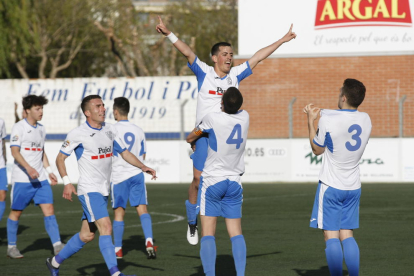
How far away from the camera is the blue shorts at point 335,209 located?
746 centimetres

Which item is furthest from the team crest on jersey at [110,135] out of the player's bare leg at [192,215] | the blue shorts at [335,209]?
the blue shorts at [335,209]

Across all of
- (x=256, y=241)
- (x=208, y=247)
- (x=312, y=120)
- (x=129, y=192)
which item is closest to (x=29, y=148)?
(x=129, y=192)

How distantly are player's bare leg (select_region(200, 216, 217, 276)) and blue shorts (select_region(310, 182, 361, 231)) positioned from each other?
3.35 feet

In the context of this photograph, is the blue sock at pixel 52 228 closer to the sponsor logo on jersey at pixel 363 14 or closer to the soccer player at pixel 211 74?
the soccer player at pixel 211 74

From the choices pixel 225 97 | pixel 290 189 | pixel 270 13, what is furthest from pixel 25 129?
pixel 270 13

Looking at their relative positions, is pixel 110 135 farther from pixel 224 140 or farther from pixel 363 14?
pixel 363 14

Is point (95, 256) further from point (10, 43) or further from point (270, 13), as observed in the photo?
point (10, 43)

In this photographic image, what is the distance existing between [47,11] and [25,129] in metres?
36.1

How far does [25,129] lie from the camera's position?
1075 centimetres

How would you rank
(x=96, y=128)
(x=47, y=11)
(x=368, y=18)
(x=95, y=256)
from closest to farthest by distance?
(x=96, y=128) → (x=95, y=256) → (x=368, y=18) → (x=47, y=11)

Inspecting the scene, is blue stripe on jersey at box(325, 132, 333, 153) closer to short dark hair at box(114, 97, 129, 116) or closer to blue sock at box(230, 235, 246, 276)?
blue sock at box(230, 235, 246, 276)

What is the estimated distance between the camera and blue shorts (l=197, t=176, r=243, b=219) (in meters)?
7.64

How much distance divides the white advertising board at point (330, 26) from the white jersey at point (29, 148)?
1862cm

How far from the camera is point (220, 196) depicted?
304 inches
